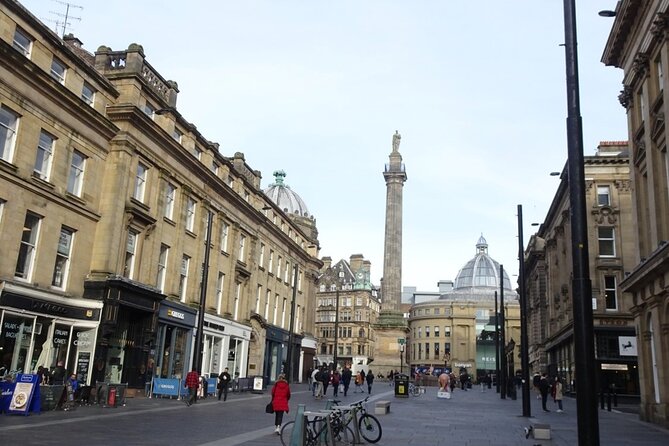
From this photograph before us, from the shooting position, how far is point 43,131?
2478 cm

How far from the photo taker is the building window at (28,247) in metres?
23.8

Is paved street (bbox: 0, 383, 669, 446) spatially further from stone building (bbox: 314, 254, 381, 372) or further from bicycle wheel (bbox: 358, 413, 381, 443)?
stone building (bbox: 314, 254, 381, 372)

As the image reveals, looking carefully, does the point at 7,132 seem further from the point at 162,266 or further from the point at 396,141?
the point at 396,141

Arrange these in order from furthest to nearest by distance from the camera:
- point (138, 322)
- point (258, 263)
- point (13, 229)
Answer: point (258, 263), point (138, 322), point (13, 229)

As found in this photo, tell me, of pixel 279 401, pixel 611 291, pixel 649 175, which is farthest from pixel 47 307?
pixel 611 291

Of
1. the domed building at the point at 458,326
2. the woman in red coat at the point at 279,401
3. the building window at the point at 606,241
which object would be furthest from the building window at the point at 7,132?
the domed building at the point at 458,326

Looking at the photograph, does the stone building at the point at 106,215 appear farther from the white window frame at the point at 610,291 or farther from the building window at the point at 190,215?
the white window frame at the point at 610,291

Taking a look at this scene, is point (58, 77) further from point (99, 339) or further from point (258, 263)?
point (258, 263)

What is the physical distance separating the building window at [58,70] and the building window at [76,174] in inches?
123

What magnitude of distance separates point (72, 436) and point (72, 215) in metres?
14.9

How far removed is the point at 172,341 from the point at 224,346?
7.16 metres

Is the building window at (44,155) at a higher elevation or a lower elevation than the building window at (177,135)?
lower

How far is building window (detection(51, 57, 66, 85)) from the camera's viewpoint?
82.9 ft

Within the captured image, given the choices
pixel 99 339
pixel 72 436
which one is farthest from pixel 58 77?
pixel 72 436
